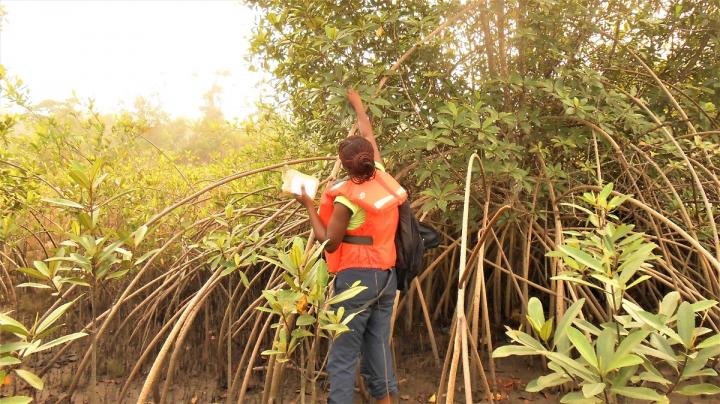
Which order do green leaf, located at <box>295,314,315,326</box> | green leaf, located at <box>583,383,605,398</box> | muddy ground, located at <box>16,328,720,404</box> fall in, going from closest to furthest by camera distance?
green leaf, located at <box>583,383,605,398</box> → green leaf, located at <box>295,314,315,326</box> → muddy ground, located at <box>16,328,720,404</box>

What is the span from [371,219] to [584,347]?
815 millimetres

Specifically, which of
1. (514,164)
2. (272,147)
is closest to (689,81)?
(514,164)

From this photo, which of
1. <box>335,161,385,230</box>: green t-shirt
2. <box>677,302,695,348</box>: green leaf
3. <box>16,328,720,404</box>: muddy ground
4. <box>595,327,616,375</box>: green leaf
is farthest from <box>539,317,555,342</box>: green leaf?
<box>16,328,720,404</box>: muddy ground

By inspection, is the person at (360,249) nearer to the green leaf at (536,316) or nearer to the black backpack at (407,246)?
the black backpack at (407,246)

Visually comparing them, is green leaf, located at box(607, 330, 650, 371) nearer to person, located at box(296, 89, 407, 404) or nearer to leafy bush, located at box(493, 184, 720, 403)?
leafy bush, located at box(493, 184, 720, 403)

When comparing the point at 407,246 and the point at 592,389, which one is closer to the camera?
the point at 592,389

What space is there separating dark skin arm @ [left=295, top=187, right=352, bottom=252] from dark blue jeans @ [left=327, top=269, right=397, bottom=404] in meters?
0.15

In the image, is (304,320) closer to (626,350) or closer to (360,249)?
(360,249)

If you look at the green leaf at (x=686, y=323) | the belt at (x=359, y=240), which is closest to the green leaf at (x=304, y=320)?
the belt at (x=359, y=240)

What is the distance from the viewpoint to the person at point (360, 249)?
160 cm

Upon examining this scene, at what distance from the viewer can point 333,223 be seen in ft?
5.20

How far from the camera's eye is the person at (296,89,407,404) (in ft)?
5.26

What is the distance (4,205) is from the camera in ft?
8.80

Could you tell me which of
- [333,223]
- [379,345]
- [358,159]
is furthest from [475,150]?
[379,345]
